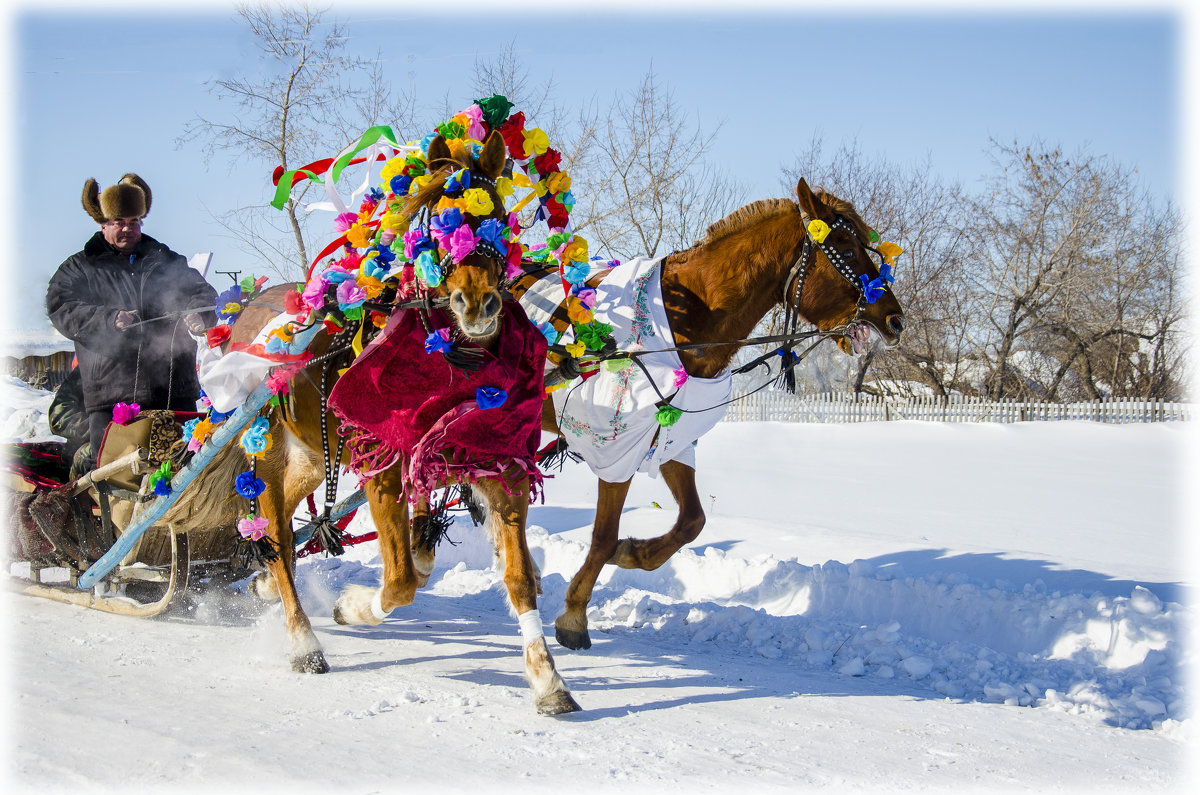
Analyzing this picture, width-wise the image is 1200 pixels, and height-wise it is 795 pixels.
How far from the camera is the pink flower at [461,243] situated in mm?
3648

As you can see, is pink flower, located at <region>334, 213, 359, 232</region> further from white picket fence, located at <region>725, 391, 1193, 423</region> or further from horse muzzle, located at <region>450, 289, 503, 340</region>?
→ white picket fence, located at <region>725, 391, 1193, 423</region>

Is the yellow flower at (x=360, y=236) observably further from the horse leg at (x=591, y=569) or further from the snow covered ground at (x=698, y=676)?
the snow covered ground at (x=698, y=676)

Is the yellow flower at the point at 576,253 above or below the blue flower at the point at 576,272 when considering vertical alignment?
above

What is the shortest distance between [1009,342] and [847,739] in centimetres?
2445

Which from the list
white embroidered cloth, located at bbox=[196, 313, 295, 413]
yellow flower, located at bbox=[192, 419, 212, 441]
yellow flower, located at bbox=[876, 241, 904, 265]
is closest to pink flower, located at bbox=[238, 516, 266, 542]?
yellow flower, located at bbox=[192, 419, 212, 441]

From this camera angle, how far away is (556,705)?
12.3 ft

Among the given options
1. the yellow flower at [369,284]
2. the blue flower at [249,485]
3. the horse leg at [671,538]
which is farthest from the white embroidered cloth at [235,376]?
the horse leg at [671,538]

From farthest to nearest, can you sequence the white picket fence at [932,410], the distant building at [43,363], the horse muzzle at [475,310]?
the white picket fence at [932,410] < the distant building at [43,363] < the horse muzzle at [475,310]

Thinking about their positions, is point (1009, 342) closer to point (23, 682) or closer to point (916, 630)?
point (916, 630)

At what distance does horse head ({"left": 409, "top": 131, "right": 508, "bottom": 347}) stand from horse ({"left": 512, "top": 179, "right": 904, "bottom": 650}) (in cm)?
134

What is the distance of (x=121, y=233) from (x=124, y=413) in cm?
123

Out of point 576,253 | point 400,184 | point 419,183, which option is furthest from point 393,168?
point 576,253

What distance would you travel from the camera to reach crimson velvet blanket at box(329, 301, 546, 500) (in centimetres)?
391

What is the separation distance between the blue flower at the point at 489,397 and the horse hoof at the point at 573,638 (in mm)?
1865
